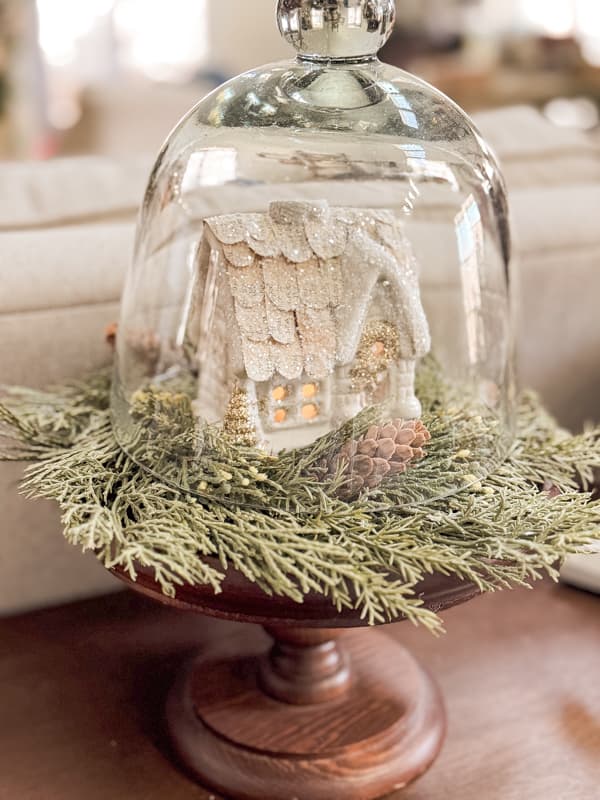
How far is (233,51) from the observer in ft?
16.9

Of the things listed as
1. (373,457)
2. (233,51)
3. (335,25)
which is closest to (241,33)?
(233,51)

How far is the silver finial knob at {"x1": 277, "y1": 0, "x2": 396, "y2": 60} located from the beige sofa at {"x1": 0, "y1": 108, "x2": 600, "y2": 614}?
12.5 inches

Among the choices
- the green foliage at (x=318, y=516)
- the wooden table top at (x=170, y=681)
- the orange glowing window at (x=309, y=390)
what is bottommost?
the wooden table top at (x=170, y=681)

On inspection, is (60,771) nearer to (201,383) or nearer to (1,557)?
(1,557)

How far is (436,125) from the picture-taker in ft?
2.51

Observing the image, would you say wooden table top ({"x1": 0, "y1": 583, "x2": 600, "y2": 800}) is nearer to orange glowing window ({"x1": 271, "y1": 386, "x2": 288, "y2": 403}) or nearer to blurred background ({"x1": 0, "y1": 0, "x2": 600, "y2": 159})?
orange glowing window ({"x1": 271, "y1": 386, "x2": 288, "y2": 403})

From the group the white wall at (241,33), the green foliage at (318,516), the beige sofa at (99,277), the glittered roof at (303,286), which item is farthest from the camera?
the white wall at (241,33)

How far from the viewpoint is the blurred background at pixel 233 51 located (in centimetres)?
395

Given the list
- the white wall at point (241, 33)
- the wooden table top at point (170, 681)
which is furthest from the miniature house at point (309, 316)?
the white wall at point (241, 33)

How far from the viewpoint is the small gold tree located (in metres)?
0.73

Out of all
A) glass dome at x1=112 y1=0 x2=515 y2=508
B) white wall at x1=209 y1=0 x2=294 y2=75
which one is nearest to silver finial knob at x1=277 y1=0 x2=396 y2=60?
glass dome at x1=112 y1=0 x2=515 y2=508

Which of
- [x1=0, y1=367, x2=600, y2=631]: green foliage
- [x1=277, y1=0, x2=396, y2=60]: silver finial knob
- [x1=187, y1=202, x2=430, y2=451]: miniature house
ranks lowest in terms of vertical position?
[x1=0, y1=367, x2=600, y2=631]: green foliage

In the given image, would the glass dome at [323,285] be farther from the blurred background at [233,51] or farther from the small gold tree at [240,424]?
the blurred background at [233,51]

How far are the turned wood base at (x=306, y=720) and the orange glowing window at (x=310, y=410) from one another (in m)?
0.19
